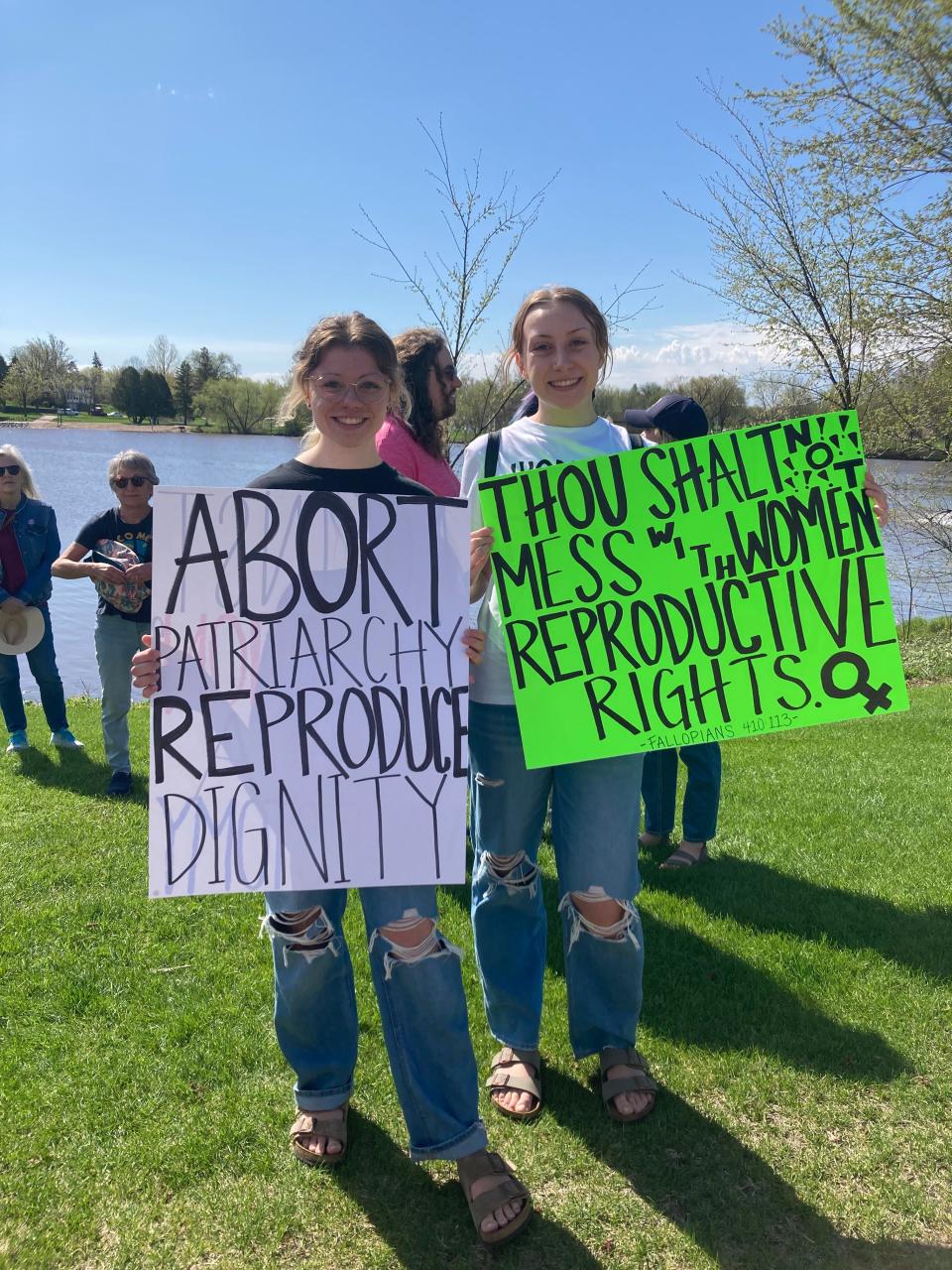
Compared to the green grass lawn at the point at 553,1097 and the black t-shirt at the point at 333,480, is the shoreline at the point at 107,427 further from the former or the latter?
the black t-shirt at the point at 333,480

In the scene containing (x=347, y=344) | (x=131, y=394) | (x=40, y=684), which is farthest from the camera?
(x=131, y=394)

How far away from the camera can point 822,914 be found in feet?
A: 13.8

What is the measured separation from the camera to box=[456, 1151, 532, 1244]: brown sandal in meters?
2.29

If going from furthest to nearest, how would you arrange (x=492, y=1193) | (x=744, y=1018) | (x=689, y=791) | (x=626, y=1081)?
(x=689, y=791) < (x=744, y=1018) < (x=626, y=1081) < (x=492, y=1193)

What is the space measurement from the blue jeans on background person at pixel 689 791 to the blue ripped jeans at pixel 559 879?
5.88 feet

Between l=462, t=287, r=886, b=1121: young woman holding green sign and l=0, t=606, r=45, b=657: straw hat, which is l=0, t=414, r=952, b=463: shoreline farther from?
l=462, t=287, r=886, b=1121: young woman holding green sign

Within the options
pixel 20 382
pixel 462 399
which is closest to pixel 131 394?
pixel 20 382

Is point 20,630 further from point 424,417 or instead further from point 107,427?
point 107,427

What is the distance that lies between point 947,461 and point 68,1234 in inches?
535

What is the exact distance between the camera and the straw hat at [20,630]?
23.1 ft

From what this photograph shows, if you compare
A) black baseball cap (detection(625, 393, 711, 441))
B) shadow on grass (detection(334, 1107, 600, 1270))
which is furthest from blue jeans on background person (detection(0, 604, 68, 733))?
shadow on grass (detection(334, 1107, 600, 1270))

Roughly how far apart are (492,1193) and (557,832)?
3.26 ft

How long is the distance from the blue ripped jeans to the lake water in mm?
9687

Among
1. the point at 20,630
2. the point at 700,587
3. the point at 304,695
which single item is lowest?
the point at 20,630
